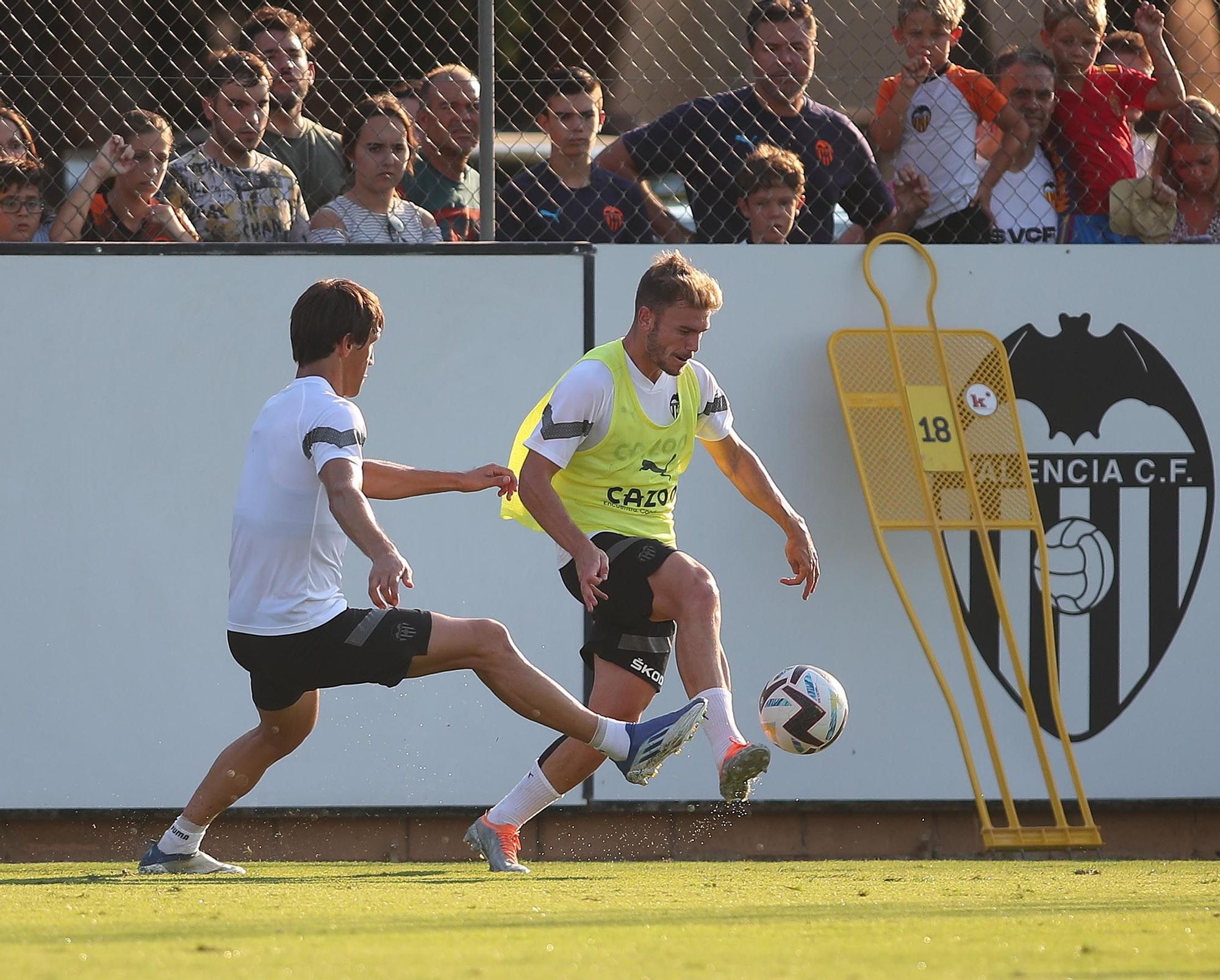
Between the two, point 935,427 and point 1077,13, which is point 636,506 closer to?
point 935,427

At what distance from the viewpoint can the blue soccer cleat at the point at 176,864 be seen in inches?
221

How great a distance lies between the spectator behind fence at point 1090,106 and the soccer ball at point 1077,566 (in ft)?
4.45

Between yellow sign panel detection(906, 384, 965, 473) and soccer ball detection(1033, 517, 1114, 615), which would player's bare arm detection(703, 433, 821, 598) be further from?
soccer ball detection(1033, 517, 1114, 615)

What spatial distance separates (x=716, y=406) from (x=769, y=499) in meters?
0.38

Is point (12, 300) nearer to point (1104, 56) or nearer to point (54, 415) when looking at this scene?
point (54, 415)

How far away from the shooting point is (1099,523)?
7.59m

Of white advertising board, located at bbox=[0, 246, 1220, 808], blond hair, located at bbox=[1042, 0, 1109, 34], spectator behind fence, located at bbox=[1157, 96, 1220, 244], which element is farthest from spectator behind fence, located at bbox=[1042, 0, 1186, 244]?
white advertising board, located at bbox=[0, 246, 1220, 808]

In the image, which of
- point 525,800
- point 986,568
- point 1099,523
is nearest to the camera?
point 525,800

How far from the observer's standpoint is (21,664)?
7129 mm

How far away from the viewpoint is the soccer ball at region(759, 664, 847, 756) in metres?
5.66

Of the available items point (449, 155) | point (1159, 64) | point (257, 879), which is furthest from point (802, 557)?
point (1159, 64)

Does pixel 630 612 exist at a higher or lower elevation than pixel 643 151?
lower

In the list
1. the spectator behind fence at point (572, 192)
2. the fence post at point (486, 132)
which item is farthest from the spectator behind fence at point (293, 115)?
the spectator behind fence at point (572, 192)

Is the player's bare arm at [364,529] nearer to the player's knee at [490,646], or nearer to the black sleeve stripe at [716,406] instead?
the player's knee at [490,646]
